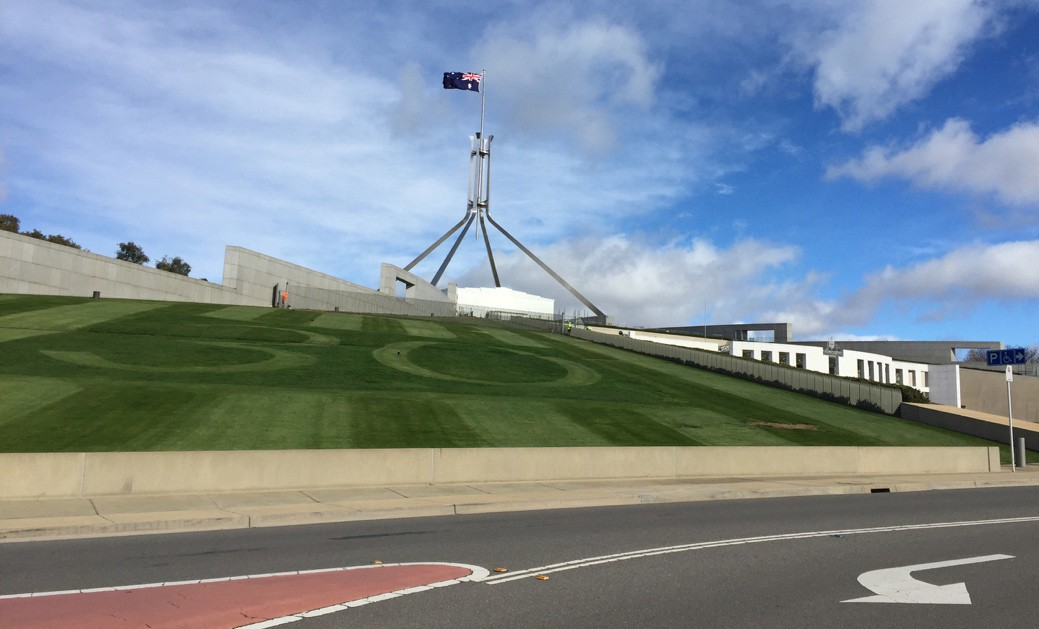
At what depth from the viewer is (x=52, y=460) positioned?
549 inches

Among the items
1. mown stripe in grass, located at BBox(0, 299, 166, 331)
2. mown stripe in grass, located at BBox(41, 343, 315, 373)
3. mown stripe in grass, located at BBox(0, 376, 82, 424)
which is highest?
mown stripe in grass, located at BBox(0, 299, 166, 331)

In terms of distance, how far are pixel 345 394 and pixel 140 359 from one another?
350 inches

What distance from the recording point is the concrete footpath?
11.8m

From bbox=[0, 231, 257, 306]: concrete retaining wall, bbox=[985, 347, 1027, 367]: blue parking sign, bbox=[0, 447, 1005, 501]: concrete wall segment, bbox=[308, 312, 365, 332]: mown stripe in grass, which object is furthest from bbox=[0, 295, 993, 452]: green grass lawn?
bbox=[985, 347, 1027, 367]: blue parking sign

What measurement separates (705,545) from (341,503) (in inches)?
273

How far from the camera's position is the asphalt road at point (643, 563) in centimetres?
697

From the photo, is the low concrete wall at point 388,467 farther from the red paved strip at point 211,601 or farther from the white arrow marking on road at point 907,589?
the white arrow marking on road at point 907,589

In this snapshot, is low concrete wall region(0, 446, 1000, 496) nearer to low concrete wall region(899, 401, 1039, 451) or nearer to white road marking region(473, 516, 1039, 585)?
white road marking region(473, 516, 1039, 585)

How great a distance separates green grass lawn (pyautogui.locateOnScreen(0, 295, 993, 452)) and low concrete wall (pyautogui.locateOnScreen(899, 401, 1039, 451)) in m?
1.41

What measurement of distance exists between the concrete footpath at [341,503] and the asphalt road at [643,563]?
0.61m

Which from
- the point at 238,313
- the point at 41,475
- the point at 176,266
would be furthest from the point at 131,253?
the point at 41,475

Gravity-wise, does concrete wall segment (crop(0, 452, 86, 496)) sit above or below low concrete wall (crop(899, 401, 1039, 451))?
below

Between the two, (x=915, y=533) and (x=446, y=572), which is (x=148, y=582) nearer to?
(x=446, y=572)

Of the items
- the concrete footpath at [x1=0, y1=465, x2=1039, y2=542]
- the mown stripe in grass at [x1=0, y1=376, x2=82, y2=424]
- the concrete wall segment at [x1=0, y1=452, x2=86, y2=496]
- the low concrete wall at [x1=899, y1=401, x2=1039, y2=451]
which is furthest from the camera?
the low concrete wall at [x1=899, y1=401, x2=1039, y2=451]
